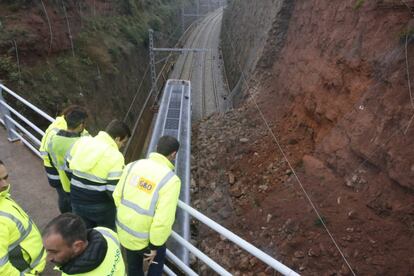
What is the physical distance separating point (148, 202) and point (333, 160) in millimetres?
6303

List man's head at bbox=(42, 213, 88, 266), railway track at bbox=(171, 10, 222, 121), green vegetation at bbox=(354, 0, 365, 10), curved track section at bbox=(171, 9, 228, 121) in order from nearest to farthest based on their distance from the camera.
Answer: man's head at bbox=(42, 213, 88, 266), green vegetation at bbox=(354, 0, 365, 10), curved track section at bbox=(171, 9, 228, 121), railway track at bbox=(171, 10, 222, 121)

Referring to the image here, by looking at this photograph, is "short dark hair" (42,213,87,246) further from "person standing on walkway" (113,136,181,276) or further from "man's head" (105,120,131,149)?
"man's head" (105,120,131,149)

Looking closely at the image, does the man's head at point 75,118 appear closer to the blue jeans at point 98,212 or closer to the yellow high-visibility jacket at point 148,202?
the blue jeans at point 98,212

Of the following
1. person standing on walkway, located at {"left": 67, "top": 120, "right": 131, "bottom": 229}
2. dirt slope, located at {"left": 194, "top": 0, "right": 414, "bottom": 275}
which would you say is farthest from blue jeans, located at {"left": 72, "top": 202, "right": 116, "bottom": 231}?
dirt slope, located at {"left": 194, "top": 0, "right": 414, "bottom": 275}

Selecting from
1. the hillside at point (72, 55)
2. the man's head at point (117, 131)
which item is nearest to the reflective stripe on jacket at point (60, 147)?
the man's head at point (117, 131)

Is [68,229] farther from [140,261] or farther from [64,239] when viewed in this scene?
[140,261]

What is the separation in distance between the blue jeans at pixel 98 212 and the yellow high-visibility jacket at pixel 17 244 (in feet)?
1.99

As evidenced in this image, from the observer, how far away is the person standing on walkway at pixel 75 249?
78.9 inches

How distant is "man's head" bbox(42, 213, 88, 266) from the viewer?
2.00 meters

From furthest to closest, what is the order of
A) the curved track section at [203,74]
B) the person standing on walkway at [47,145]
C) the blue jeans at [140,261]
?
the curved track section at [203,74]
the person standing on walkway at [47,145]
the blue jeans at [140,261]

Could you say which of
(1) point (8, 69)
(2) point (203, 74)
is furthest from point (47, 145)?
(2) point (203, 74)

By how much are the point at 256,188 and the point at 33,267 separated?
293 inches

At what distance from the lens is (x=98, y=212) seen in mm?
3289

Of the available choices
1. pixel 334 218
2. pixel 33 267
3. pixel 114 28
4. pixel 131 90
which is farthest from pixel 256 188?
pixel 114 28
